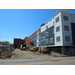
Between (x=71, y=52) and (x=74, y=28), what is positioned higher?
(x=74, y=28)

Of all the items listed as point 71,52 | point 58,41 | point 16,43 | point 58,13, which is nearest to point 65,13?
point 58,13

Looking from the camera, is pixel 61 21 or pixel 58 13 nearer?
pixel 61 21

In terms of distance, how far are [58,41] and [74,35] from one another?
5.84m

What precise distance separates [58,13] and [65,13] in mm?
2192

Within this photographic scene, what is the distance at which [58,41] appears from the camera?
79.3ft

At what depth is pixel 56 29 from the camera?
2564 centimetres
